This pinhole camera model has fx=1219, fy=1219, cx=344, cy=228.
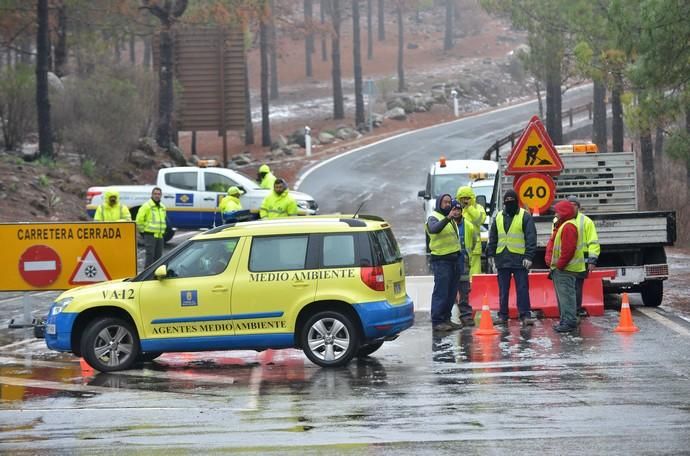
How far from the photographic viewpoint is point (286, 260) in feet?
43.0

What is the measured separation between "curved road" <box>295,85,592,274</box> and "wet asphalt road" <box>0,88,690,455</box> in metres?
9.59

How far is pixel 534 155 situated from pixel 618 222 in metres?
1.48

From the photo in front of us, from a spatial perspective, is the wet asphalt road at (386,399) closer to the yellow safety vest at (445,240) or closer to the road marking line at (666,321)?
the road marking line at (666,321)

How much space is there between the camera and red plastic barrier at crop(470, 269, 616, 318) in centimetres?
1662

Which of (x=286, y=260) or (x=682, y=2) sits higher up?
(x=682, y=2)

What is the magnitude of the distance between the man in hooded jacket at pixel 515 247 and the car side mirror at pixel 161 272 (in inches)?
185

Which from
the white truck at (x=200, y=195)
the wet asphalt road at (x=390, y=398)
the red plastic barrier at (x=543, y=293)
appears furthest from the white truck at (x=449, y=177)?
the wet asphalt road at (x=390, y=398)

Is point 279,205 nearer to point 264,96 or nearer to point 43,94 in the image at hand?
point 43,94

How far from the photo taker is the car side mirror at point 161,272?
518 inches

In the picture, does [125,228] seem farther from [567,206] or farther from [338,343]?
[567,206]

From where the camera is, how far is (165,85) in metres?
42.5

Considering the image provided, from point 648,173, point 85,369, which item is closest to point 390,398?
point 85,369

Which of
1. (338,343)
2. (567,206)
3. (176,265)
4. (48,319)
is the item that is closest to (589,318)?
(567,206)

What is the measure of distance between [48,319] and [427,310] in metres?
6.43
